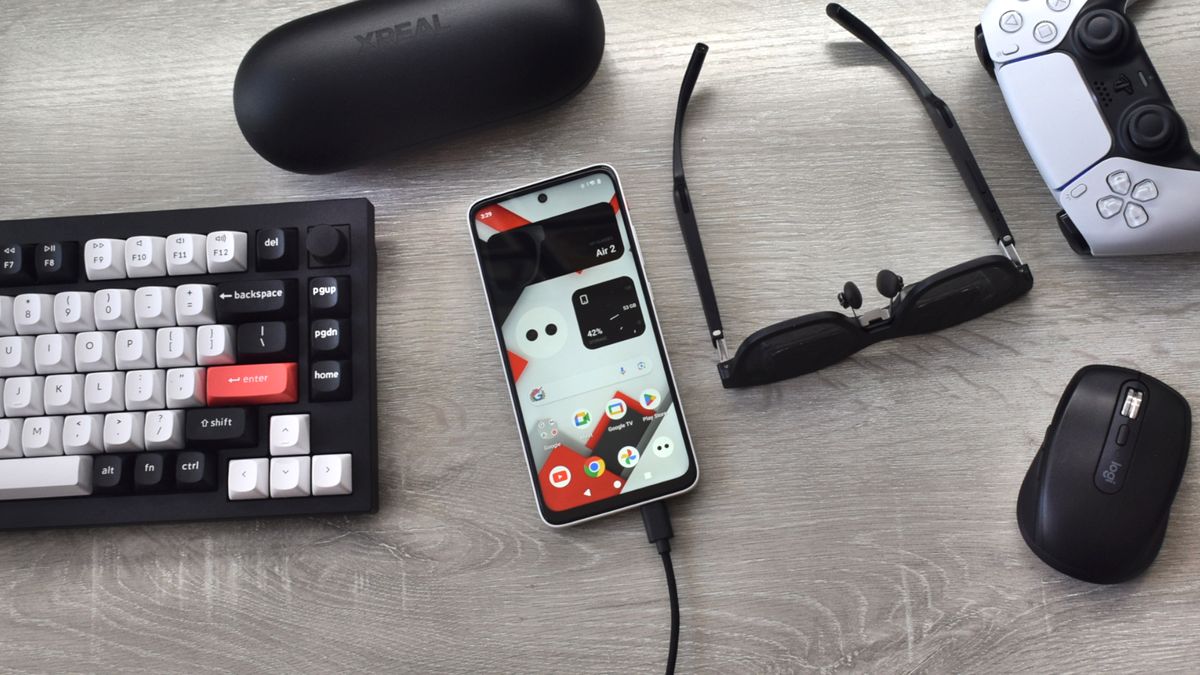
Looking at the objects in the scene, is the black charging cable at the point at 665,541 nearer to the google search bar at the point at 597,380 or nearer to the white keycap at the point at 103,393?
the google search bar at the point at 597,380

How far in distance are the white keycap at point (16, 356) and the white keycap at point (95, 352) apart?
0.11 ft

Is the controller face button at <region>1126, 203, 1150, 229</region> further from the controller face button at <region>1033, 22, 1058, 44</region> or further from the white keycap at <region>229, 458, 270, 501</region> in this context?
the white keycap at <region>229, 458, 270, 501</region>

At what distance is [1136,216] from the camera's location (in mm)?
525

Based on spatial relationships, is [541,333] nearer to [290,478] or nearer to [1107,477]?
[290,478]

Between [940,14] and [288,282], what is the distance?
1.56 feet

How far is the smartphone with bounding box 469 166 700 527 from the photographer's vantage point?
533 mm

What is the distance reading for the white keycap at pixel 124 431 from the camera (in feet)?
1.72

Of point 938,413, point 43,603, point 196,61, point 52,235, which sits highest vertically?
point 196,61

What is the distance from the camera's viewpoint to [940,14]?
0.60 m

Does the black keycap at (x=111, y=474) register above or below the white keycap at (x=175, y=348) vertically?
below

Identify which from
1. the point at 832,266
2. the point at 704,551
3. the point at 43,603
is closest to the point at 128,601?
the point at 43,603

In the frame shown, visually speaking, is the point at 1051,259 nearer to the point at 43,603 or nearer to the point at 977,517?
the point at 977,517

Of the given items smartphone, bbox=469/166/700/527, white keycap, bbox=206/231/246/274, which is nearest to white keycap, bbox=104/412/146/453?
white keycap, bbox=206/231/246/274

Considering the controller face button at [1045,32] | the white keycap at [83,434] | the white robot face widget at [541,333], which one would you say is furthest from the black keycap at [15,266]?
the controller face button at [1045,32]
